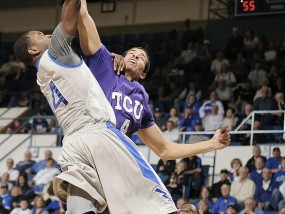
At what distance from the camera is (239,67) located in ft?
50.7

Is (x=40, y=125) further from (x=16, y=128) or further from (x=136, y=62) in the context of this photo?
(x=136, y=62)

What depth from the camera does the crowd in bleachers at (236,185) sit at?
10.8 m

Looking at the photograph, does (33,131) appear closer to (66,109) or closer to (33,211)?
(33,211)

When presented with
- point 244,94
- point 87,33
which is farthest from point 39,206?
point 87,33

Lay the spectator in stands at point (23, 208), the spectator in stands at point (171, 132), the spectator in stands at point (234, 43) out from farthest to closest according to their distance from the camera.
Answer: the spectator in stands at point (234, 43)
the spectator in stands at point (171, 132)
the spectator in stands at point (23, 208)

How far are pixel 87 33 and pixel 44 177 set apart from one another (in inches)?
368

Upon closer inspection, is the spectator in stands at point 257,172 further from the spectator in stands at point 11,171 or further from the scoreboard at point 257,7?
the spectator in stands at point 11,171

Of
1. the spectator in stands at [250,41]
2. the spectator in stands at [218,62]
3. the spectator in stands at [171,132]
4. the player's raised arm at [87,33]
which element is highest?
the spectator in stands at [250,41]

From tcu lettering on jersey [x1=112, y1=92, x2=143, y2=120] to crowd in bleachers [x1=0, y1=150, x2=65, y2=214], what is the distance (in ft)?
25.9

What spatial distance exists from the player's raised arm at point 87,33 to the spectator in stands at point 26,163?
997 centimetres

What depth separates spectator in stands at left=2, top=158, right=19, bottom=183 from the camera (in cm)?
1427

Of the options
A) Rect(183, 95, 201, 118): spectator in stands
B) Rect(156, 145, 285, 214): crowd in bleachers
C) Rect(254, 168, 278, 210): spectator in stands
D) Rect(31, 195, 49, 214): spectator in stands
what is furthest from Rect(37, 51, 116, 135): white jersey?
Rect(183, 95, 201, 118): spectator in stands

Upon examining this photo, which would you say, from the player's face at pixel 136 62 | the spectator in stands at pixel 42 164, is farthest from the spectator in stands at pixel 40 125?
the player's face at pixel 136 62

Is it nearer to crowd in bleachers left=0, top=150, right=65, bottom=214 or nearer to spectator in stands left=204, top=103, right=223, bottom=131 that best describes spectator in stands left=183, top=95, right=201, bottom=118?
spectator in stands left=204, top=103, right=223, bottom=131
